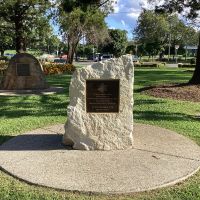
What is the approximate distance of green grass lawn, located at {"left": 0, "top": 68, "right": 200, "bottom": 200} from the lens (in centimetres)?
480

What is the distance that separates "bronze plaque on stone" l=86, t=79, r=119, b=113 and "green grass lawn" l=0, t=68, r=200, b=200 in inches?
72.7

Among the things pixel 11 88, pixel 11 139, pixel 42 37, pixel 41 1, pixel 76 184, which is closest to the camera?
pixel 76 184

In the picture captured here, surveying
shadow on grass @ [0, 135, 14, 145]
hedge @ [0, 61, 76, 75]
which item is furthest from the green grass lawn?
hedge @ [0, 61, 76, 75]

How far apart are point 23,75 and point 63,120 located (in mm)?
6646

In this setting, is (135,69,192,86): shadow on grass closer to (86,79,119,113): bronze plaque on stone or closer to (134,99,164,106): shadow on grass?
(134,99,164,106): shadow on grass

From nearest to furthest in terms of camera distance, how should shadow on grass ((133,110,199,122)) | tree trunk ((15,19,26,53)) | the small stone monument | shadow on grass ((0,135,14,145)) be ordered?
shadow on grass ((0,135,14,145)) → shadow on grass ((133,110,199,122)) → the small stone monument → tree trunk ((15,19,26,53))

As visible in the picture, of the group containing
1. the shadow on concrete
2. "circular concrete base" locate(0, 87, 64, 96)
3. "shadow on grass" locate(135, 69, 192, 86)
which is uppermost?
the shadow on concrete

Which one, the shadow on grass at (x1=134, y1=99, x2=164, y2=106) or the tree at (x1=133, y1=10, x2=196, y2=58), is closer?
the shadow on grass at (x1=134, y1=99, x2=164, y2=106)

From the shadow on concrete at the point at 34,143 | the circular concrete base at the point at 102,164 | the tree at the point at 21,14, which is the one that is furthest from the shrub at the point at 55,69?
the circular concrete base at the point at 102,164

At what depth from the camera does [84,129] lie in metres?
6.53

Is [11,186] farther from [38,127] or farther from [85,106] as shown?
[38,127]

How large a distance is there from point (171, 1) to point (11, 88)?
725cm

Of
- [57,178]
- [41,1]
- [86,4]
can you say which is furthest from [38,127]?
[41,1]

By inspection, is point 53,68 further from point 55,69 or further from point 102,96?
point 102,96
